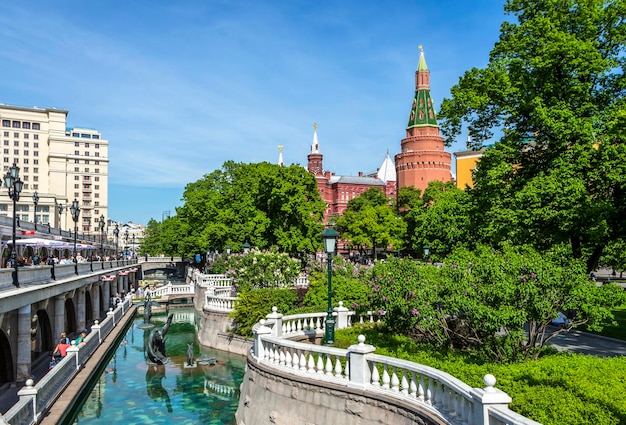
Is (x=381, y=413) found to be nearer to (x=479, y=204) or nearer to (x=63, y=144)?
(x=479, y=204)

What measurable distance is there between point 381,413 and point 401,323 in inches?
202

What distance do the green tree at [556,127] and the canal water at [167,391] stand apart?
1258 centimetres

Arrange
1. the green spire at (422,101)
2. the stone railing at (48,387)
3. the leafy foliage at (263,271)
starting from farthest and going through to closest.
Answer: the green spire at (422,101) < the leafy foliage at (263,271) < the stone railing at (48,387)

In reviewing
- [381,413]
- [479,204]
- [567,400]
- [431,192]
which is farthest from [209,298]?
[431,192]

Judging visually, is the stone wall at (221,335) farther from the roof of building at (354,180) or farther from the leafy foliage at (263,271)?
the roof of building at (354,180)

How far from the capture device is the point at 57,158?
144 metres

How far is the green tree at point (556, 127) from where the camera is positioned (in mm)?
19172

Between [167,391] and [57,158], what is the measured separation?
456 ft

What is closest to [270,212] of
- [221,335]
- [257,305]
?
[221,335]

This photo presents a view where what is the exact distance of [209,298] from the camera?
31266mm

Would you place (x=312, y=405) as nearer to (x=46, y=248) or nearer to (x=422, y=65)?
(x=46, y=248)

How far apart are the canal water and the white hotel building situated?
115m

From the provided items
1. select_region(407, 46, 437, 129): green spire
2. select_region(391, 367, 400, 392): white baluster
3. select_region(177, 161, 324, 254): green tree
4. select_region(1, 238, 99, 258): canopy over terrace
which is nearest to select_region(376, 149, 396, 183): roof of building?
select_region(407, 46, 437, 129): green spire

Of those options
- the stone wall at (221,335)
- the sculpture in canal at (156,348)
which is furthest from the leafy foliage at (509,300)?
the sculpture in canal at (156,348)
